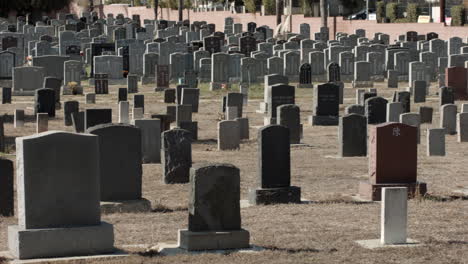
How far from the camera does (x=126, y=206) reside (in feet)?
47.5

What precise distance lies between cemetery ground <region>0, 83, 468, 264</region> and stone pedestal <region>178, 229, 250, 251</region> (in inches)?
9.2

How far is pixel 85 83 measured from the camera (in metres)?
41.3

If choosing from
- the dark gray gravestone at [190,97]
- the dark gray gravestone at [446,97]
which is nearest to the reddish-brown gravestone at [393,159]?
the dark gray gravestone at [446,97]

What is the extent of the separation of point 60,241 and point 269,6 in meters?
74.4

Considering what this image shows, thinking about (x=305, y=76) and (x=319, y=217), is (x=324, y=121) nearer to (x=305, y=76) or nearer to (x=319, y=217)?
(x=305, y=76)

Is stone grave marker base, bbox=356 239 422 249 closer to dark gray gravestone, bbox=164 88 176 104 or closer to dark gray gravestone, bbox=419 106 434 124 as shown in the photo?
dark gray gravestone, bbox=419 106 434 124

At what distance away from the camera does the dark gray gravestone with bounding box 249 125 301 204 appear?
15.5 m

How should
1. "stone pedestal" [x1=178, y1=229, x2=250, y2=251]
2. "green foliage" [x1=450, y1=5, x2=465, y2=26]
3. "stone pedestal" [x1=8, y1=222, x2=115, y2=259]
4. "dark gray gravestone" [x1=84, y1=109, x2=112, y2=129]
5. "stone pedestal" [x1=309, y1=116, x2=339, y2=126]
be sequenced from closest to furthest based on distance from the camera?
"stone pedestal" [x1=8, y1=222, x2=115, y2=259] < "stone pedestal" [x1=178, y1=229, x2=250, y2=251] < "dark gray gravestone" [x1=84, y1=109, x2=112, y2=129] < "stone pedestal" [x1=309, y1=116, x2=339, y2=126] < "green foliage" [x1=450, y1=5, x2=465, y2=26]

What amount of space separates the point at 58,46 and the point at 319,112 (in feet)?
76.9

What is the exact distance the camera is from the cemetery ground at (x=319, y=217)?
37.8 ft

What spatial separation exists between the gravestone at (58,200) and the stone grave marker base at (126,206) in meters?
2.74

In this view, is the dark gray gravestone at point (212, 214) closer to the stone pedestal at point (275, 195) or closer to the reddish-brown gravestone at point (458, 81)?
the stone pedestal at point (275, 195)

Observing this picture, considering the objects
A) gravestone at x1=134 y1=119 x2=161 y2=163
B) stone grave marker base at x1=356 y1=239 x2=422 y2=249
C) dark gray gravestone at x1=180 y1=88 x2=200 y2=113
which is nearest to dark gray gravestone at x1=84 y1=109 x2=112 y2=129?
gravestone at x1=134 y1=119 x2=161 y2=163

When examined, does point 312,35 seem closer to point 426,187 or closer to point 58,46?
point 58,46
